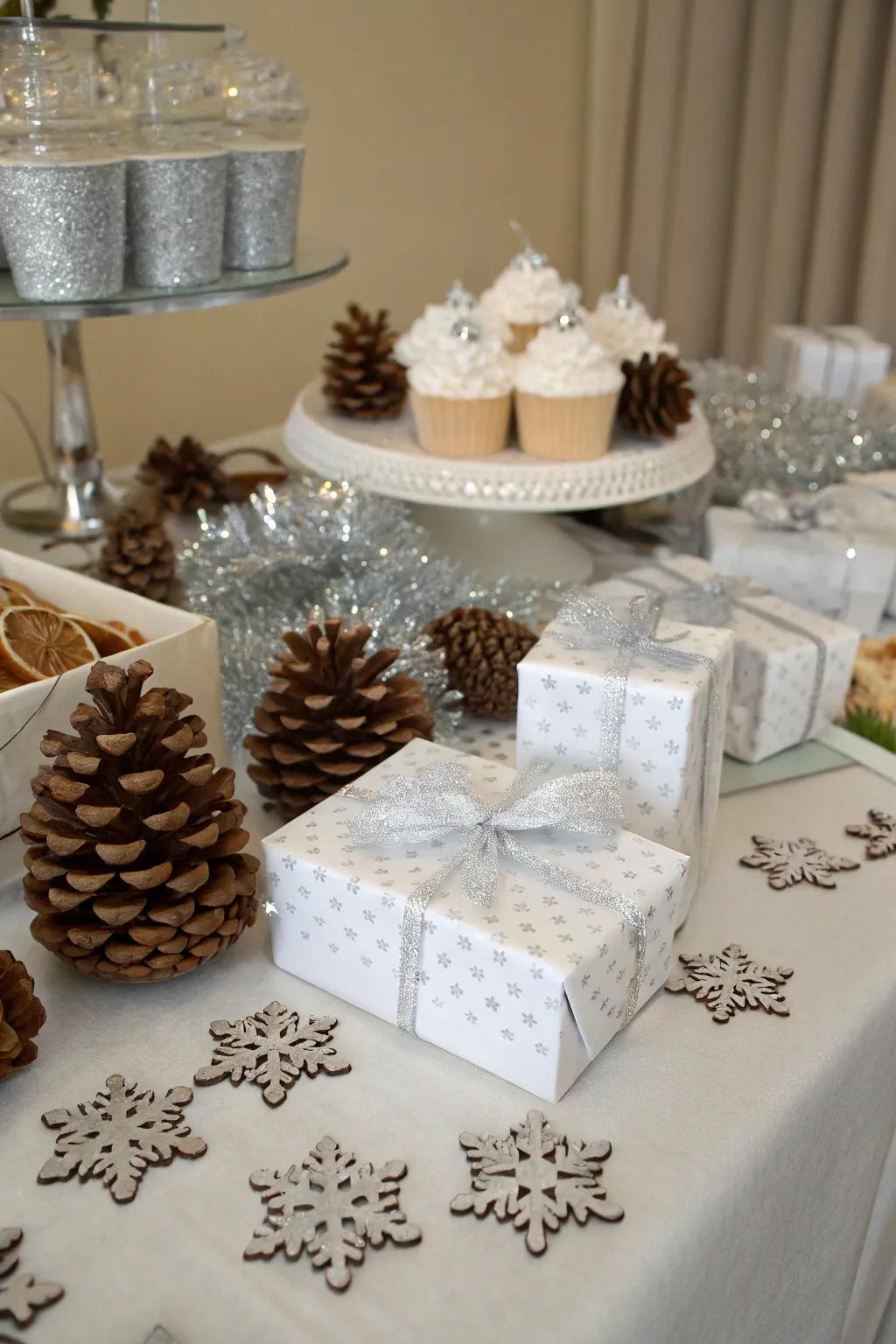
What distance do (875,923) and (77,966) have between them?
431mm

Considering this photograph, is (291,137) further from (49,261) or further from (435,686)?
(435,686)

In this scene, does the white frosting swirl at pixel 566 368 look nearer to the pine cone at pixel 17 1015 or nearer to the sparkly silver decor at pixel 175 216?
the sparkly silver decor at pixel 175 216

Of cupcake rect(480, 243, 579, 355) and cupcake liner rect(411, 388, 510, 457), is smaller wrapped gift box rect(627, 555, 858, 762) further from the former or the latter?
cupcake rect(480, 243, 579, 355)

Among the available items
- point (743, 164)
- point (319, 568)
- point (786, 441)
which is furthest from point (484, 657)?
point (743, 164)

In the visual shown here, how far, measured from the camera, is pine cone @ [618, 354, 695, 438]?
3.39 feet

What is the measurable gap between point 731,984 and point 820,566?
19.8 inches

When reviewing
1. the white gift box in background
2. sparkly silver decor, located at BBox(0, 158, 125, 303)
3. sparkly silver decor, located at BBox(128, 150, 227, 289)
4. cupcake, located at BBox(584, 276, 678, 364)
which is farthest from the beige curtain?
sparkly silver decor, located at BBox(0, 158, 125, 303)

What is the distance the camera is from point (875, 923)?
Answer: 0.66 m

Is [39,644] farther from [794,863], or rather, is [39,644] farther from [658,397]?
[658,397]

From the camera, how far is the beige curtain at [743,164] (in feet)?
6.69

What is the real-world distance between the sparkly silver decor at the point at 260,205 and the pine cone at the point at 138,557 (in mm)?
248

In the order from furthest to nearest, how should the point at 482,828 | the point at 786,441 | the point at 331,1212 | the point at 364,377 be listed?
1. the point at 786,441
2. the point at 364,377
3. the point at 482,828
4. the point at 331,1212

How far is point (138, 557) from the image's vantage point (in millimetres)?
944

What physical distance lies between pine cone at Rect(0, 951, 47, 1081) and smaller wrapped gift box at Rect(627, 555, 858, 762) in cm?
49
